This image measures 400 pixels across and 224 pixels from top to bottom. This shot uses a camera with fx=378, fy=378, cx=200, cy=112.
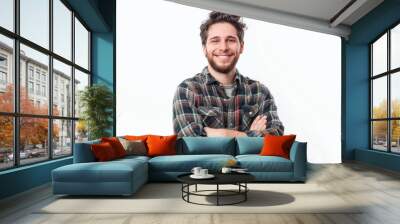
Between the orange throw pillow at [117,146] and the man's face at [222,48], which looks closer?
the orange throw pillow at [117,146]

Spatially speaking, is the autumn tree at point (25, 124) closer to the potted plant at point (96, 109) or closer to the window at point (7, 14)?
the window at point (7, 14)

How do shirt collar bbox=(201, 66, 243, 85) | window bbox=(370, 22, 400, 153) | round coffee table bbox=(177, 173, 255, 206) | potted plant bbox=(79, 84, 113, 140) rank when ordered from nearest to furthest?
round coffee table bbox=(177, 173, 255, 206)
potted plant bbox=(79, 84, 113, 140)
window bbox=(370, 22, 400, 153)
shirt collar bbox=(201, 66, 243, 85)

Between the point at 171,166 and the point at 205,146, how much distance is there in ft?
3.64

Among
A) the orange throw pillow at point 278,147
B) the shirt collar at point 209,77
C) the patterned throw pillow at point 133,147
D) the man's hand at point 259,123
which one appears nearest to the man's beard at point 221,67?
the shirt collar at point 209,77

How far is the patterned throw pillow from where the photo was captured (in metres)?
6.65

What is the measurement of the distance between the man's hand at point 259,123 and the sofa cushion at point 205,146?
4.14 feet

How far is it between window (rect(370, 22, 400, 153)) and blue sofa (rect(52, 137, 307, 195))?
3.14 m

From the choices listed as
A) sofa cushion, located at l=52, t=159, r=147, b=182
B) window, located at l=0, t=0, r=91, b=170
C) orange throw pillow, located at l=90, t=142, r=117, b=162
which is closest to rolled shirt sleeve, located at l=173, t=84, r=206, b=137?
window, located at l=0, t=0, r=91, b=170

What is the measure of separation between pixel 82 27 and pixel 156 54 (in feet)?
5.55

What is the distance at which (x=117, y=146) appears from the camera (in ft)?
20.2

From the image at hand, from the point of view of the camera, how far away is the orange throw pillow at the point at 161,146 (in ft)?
22.1

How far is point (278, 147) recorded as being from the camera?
6465 millimetres

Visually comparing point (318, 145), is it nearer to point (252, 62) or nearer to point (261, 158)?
point (252, 62)

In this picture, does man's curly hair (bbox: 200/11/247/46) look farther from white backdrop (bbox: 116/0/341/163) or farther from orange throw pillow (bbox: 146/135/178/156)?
orange throw pillow (bbox: 146/135/178/156)
